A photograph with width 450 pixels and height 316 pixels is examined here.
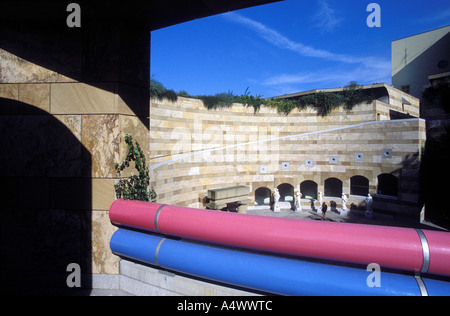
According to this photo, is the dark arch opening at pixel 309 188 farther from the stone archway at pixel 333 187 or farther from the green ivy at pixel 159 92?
the green ivy at pixel 159 92

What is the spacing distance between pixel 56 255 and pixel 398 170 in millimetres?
15349

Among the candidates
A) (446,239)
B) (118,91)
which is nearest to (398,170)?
(446,239)

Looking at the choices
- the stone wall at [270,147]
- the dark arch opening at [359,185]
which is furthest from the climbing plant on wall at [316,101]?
the dark arch opening at [359,185]

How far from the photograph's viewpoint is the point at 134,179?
14.1 feet

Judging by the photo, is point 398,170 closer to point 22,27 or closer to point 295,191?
point 295,191

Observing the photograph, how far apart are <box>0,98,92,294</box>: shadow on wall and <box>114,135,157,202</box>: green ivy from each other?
0.55m

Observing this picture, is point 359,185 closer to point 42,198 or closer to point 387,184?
point 387,184

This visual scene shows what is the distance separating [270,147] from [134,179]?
12.1 metres

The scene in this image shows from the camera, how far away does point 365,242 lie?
2.51 m

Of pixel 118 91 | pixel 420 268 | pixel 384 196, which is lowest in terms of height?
pixel 384 196

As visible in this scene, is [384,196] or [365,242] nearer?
[365,242]

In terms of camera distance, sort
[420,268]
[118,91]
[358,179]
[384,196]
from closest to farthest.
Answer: [420,268] → [118,91] → [384,196] → [358,179]

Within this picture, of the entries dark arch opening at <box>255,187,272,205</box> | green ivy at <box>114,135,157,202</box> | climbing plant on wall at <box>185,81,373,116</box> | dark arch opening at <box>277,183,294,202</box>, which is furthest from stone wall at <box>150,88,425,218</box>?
green ivy at <box>114,135,157,202</box>

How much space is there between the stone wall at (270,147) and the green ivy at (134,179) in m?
6.49
